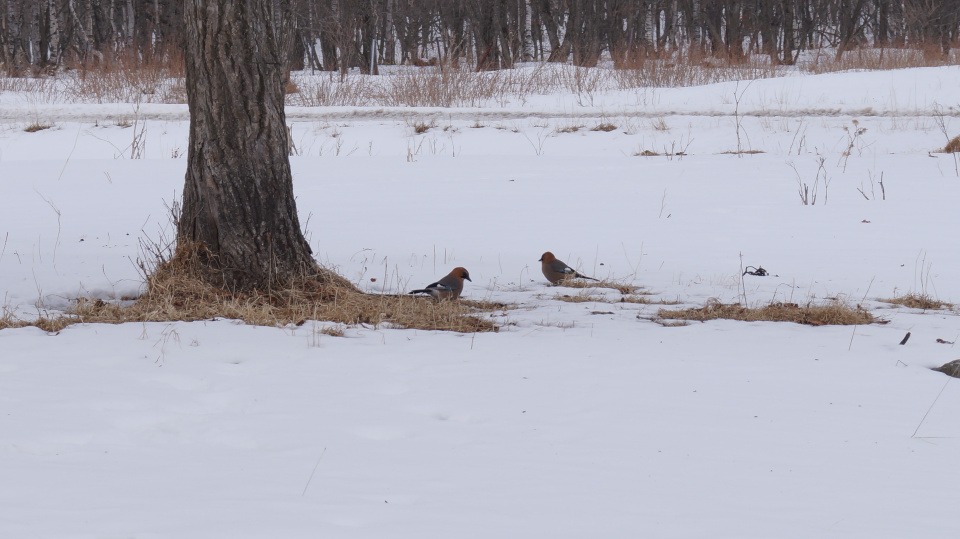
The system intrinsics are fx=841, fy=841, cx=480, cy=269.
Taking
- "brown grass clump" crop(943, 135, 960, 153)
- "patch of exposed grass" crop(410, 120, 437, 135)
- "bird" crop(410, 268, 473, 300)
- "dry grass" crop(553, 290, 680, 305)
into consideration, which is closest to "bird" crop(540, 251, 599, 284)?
"dry grass" crop(553, 290, 680, 305)

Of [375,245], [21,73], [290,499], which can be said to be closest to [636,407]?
[290,499]

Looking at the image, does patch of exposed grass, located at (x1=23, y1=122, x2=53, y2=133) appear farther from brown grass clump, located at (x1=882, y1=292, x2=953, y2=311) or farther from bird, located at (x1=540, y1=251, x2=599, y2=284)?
brown grass clump, located at (x1=882, y1=292, x2=953, y2=311)

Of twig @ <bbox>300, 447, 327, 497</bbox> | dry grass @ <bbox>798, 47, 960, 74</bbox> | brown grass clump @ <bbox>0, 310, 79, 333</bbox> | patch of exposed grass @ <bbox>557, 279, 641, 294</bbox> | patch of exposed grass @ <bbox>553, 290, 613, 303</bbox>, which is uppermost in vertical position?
dry grass @ <bbox>798, 47, 960, 74</bbox>

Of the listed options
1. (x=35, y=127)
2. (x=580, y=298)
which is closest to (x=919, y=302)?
(x=580, y=298)

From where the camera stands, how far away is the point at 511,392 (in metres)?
3.23

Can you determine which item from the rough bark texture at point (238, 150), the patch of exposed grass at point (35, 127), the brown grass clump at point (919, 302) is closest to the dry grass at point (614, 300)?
the brown grass clump at point (919, 302)

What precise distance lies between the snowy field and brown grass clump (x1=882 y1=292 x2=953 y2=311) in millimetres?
127

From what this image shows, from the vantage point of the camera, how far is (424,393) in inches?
125

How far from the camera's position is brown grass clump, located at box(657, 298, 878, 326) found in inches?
174

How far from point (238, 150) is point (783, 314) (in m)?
3.00

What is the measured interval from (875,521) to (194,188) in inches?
142

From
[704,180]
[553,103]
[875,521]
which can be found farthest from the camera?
[553,103]

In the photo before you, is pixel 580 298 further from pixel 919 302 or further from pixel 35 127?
pixel 35 127

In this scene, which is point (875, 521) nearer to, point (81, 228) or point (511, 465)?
point (511, 465)
